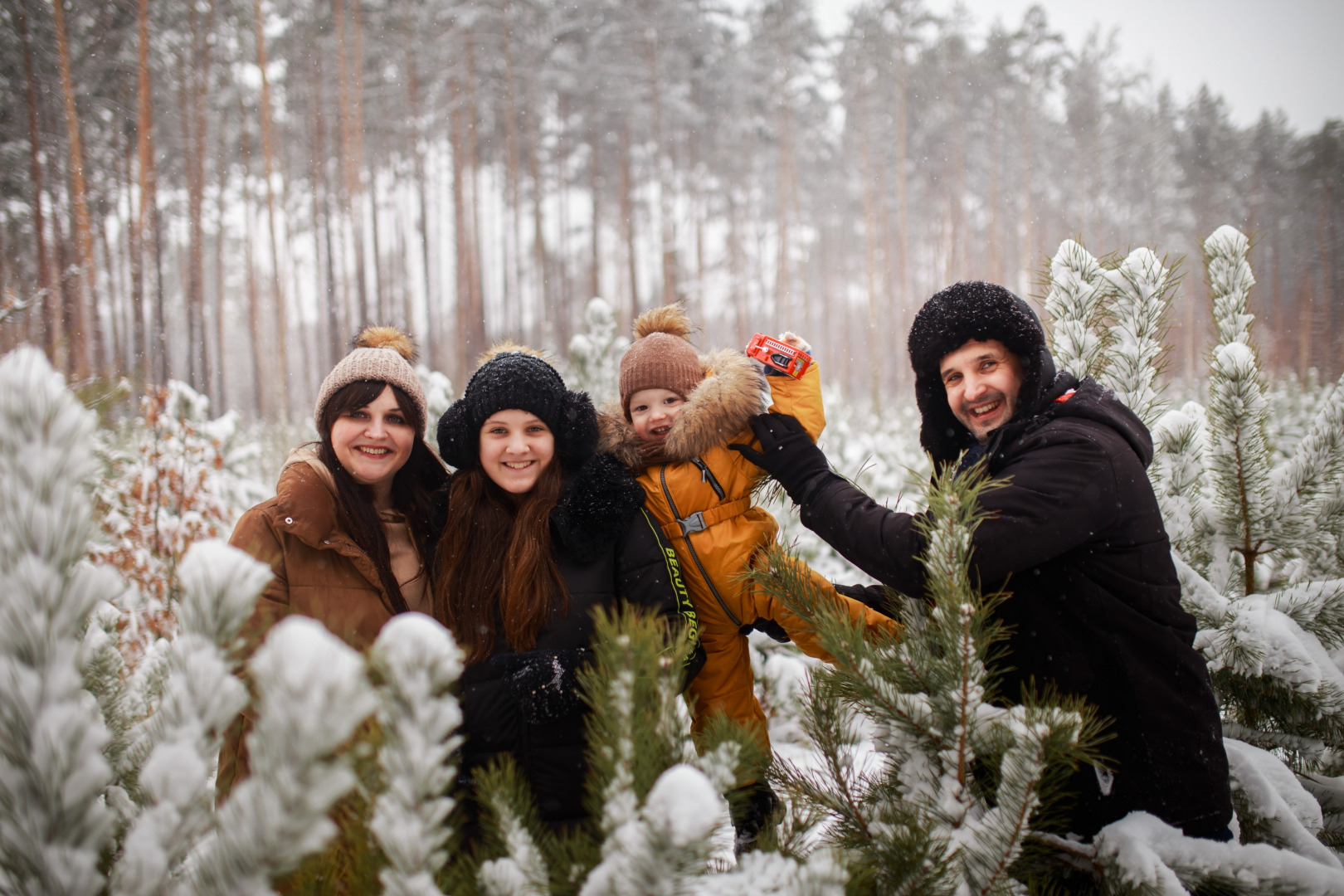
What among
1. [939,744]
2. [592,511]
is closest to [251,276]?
[592,511]

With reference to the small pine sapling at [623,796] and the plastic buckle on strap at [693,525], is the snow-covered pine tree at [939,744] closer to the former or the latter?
the small pine sapling at [623,796]

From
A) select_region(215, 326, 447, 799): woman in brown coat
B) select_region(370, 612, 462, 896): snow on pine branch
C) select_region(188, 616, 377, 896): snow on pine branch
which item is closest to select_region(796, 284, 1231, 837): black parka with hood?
select_region(370, 612, 462, 896): snow on pine branch

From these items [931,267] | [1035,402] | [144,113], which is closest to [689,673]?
[1035,402]

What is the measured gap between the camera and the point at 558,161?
68.2 feet

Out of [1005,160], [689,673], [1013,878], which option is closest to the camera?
[1013,878]

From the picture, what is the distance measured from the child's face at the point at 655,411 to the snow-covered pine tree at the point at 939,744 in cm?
112

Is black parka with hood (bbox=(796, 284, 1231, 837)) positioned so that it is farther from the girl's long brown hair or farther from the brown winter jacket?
the brown winter jacket

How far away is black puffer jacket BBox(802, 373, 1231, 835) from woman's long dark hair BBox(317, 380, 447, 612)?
1558 millimetres

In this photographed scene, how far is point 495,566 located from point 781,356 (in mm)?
1142

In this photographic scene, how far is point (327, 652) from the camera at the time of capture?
620 millimetres

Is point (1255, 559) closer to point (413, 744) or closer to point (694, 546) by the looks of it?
point (694, 546)

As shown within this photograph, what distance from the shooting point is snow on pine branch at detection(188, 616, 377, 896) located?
0.60m

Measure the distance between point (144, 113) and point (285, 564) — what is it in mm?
11342

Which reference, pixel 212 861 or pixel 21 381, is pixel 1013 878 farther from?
pixel 21 381
